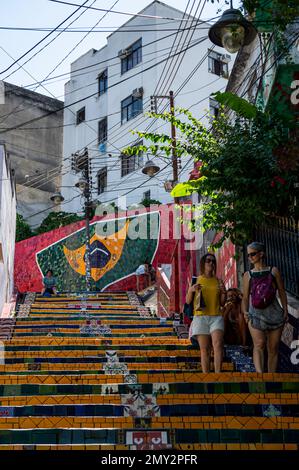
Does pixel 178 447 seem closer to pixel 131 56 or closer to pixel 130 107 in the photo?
pixel 130 107

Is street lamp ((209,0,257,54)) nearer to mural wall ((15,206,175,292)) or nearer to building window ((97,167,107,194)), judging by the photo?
mural wall ((15,206,175,292))

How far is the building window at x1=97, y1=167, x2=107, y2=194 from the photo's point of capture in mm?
31953

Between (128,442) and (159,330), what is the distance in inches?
255

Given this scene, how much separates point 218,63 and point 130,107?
474cm

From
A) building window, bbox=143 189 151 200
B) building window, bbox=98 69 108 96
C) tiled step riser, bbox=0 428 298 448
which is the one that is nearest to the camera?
tiled step riser, bbox=0 428 298 448

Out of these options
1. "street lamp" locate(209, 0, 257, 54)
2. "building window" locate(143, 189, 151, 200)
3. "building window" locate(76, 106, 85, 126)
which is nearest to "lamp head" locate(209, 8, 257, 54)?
"street lamp" locate(209, 0, 257, 54)

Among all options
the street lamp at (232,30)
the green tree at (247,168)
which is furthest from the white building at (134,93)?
the street lamp at (232,30)

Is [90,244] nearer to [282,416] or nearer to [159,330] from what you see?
[159,330]

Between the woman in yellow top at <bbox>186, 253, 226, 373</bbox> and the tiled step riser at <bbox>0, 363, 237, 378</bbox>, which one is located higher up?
the woman in yellow top at <bbox>186, 253, 226, 373</bbox>

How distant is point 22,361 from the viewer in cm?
871

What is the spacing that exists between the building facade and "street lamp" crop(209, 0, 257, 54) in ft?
82.1

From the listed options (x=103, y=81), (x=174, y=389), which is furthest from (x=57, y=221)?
(x=174, y=389)
